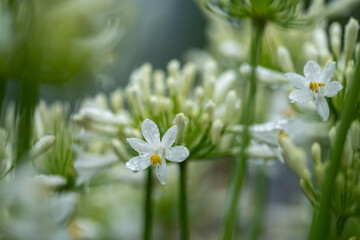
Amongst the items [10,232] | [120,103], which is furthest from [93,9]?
[120,103]

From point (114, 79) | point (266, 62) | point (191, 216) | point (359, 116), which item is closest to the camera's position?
point (359, 116)

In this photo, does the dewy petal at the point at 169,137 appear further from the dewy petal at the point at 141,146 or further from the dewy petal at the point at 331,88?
the dewy petal at the point at 331,88

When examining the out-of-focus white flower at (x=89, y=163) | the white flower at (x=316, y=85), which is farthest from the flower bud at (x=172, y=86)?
the white flower at (x=316, y=85)

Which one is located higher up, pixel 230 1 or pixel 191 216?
pixel 230 1

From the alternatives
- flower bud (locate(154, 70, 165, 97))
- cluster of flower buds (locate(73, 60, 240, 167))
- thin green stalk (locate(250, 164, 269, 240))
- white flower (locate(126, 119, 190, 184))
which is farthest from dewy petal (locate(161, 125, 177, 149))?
thin green stalk (locate(250, 164, 269, 240))

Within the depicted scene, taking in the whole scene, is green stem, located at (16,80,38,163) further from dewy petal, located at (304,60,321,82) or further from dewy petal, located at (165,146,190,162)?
dewy petal, located at (304,60,321,82)

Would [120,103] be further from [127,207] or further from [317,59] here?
[127,207]

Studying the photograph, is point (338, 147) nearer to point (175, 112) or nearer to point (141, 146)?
point (141, 146)
